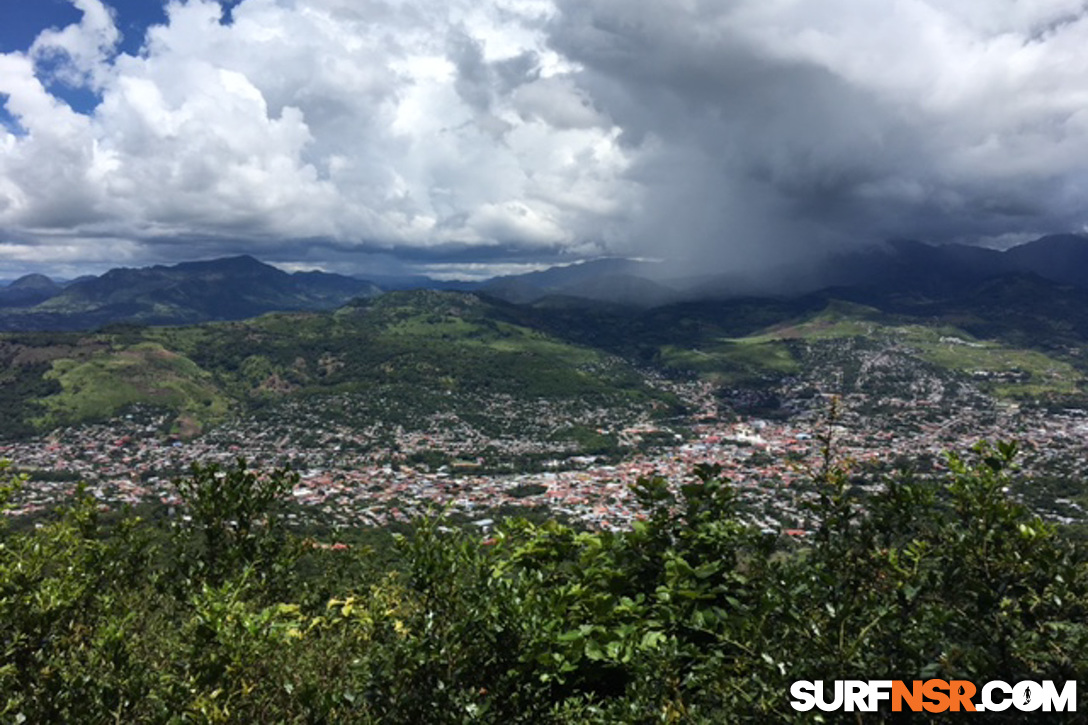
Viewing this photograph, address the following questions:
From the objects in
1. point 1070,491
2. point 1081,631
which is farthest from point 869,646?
point 1070,491

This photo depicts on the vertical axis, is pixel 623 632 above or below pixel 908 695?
below

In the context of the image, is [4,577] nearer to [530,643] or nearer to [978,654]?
[530,643]

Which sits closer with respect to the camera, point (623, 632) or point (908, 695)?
point (908, 695)

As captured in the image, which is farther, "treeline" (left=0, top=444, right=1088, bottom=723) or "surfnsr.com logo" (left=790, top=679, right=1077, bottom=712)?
"treeline" (left=0, top=444, right=1088, bottom=723)

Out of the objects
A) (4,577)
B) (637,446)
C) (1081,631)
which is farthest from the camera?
(637,446)

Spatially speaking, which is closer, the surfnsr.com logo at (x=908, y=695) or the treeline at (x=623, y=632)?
the surfnsr.com logo at (x=908, y=695)

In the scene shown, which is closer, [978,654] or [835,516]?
[978,654]

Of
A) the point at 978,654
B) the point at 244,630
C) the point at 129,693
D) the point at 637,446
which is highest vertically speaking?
the point at 978,654

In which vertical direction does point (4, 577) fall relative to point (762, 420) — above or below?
above
